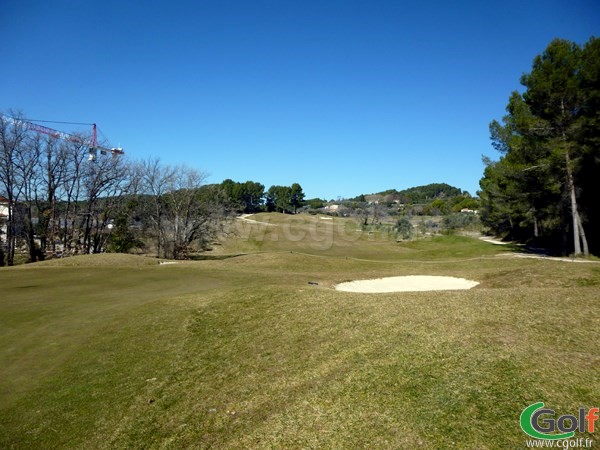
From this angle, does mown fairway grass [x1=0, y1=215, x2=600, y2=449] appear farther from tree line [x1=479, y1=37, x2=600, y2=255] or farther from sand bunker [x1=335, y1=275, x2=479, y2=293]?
tree line [x1=479, y1=37, x2=600, y2=255]

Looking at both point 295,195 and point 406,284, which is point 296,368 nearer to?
point 406,284

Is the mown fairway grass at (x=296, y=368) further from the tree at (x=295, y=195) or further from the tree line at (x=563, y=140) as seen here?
the tree at (x=295, y=195)

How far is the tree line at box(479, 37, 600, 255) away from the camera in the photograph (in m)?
30.7

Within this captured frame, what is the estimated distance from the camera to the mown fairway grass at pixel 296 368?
6.42 metres

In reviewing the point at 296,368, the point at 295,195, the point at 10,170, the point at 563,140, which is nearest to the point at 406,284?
the point at 296,368

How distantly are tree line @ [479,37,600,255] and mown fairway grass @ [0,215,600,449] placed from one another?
1960cm

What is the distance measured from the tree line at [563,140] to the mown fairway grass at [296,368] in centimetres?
1960

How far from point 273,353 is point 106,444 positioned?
14.3 feet

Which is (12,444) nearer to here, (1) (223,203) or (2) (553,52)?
(2) (553,52)

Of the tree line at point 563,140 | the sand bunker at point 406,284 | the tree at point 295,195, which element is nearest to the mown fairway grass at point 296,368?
the sand bunker at point 406,284

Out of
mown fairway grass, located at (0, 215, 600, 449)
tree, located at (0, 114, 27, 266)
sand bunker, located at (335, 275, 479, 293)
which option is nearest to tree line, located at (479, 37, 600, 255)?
sand bunker, located at (335, 275, 479, 293)

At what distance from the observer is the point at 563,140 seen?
3155cm

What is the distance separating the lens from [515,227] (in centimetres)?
5988

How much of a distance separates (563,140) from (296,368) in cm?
3314
